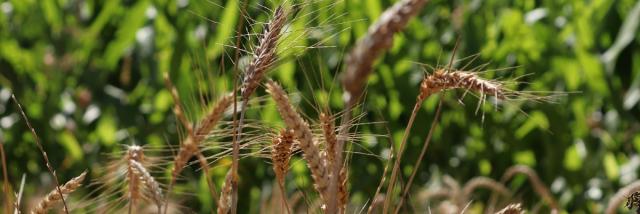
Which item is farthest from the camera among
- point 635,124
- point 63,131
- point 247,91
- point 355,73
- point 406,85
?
point 63,131

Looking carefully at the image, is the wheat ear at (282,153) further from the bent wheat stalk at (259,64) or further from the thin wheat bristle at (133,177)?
the thin wheat bristle at (133,177)

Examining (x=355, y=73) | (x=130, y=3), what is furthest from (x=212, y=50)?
(x=355, y=73)

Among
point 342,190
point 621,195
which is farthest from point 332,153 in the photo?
point 621,195

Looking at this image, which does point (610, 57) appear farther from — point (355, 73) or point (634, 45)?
point (355, 73)

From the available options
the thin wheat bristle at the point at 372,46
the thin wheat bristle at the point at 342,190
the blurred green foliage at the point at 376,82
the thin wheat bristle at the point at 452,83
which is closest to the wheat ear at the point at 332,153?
the thin wheat bristle at the point at 342,190

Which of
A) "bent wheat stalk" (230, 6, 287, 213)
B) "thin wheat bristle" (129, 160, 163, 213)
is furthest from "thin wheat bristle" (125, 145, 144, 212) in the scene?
"bent wheat stalk" (230, 6, 287, 213)

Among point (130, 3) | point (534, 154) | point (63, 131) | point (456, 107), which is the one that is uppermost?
point (130, 3)

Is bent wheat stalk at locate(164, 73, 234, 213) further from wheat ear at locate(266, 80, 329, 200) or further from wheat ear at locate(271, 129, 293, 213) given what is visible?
wheat ear at locate(266, 80, 329, 200)
